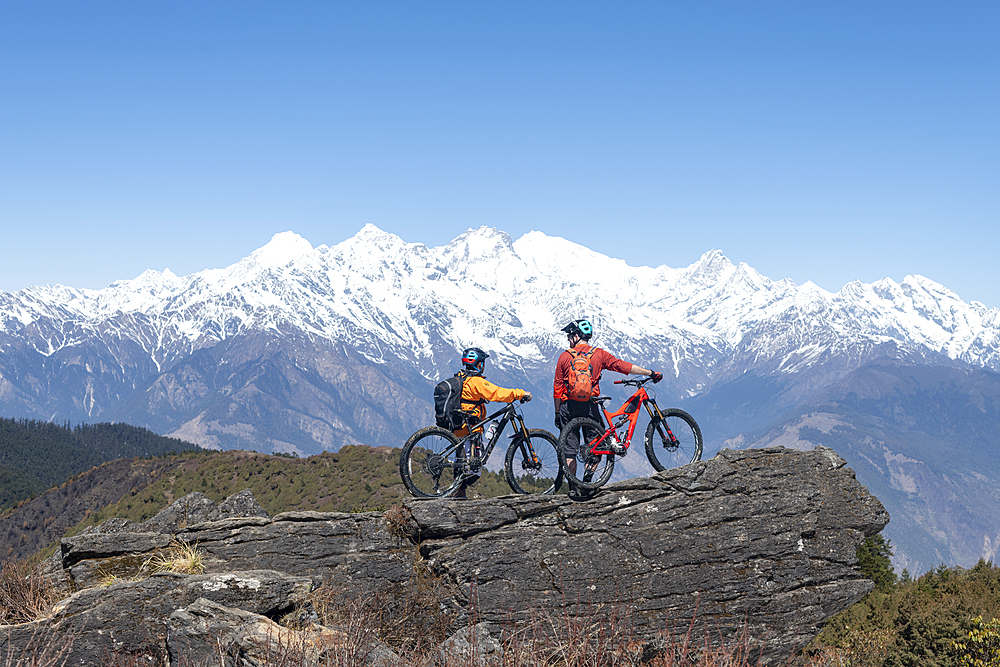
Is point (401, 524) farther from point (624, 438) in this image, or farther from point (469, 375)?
point (624, 438)

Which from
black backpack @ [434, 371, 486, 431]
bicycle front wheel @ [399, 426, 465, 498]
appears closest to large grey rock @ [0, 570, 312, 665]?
bicycle front wheel @ [399, 426, 465, 498]

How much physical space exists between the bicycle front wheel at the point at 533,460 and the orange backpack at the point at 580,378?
1.19 metres

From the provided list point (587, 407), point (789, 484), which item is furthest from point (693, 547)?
point (587, 407)

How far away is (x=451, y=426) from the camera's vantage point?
1745cm

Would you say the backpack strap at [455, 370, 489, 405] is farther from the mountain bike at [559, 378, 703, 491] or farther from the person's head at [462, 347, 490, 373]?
the mountain bike at [559, 378, 703, 491]

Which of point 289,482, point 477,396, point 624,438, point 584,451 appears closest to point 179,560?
point 477,396

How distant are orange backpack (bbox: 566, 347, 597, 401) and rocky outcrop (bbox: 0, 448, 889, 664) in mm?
2434

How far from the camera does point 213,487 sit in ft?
345

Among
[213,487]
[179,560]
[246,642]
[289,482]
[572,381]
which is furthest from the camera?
[213,487]

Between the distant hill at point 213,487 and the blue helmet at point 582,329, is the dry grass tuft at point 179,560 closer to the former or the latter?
the blue helmet at point 582,329

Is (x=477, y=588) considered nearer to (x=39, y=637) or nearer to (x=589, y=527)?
(x=589, y=527)

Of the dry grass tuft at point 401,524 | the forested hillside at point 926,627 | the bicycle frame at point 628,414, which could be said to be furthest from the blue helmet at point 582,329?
the forested hillside at point 926,627

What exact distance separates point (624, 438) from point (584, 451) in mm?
1157

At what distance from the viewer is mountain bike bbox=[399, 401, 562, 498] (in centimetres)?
1695
